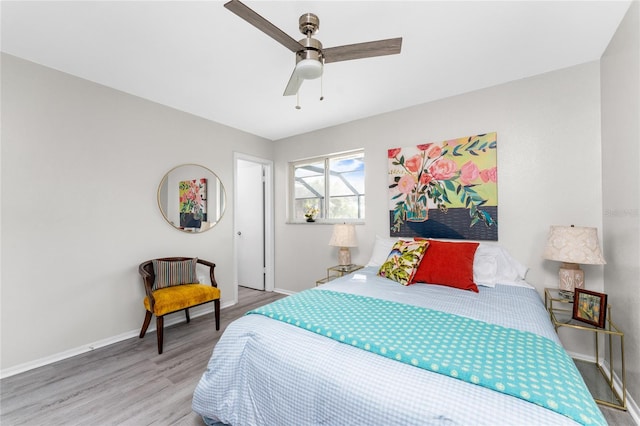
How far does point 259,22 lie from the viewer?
1335 millimetres

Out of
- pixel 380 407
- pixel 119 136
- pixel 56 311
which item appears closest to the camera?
pixel 380 407

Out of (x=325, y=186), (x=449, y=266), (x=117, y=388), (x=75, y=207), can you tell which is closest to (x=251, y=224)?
(x=325, y=186)

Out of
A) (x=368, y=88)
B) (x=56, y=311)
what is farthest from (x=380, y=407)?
(x=56, y=311)

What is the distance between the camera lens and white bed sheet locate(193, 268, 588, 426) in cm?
90

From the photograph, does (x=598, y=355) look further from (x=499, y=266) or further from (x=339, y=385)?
(x=339, y=385)

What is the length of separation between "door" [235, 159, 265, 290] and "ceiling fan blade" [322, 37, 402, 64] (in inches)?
118

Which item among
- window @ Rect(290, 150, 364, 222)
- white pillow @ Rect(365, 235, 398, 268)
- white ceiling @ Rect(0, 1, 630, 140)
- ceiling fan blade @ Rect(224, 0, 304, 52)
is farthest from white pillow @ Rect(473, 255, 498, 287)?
ceiling fan blade @ Rect(224, 0, 304, 52)

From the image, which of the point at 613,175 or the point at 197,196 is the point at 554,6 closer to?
the point at 613,175

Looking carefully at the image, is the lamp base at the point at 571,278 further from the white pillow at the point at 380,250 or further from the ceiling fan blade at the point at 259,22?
the ceiling fan blade at the point at 259,22

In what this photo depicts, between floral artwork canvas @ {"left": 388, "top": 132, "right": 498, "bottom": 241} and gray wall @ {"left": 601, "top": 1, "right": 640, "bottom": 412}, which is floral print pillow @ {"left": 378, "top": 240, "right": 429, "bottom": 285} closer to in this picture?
floral artwork canvas @ {"left": 388, "top": 132, "right": 498, "bottom": 241}

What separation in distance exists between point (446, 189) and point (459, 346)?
6.51ft

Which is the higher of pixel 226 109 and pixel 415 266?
pixel 226 109

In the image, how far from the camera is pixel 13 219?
214 centimetres

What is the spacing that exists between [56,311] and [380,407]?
2.87 m
